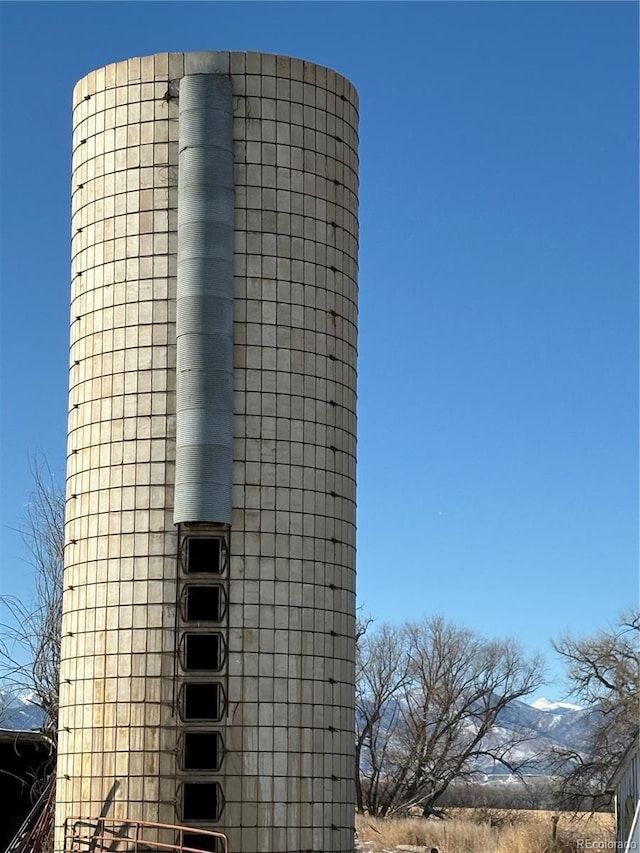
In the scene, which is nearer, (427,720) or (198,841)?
(198,841)

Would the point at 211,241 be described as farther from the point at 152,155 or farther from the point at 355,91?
the point at 355,91

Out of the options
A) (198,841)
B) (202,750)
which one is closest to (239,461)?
(202,750)

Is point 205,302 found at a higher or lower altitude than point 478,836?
higher

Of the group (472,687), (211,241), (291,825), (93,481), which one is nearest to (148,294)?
(211,241)

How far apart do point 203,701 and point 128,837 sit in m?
3.15

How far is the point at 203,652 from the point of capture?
31.3 m

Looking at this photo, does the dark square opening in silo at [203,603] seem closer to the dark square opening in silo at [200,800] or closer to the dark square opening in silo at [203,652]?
the dark square opening in silo at [203,652]

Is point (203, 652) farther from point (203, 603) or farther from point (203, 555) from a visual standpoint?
point (203, 555)

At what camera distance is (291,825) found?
3056cm

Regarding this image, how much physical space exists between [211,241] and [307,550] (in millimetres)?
7150

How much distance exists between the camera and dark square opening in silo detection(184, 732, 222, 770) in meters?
30.5

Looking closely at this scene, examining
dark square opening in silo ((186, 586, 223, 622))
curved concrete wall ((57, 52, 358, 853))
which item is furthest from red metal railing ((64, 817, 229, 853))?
dark square opening in silo ((186, 586, 223, 622))

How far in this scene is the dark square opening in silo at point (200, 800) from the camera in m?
30.2

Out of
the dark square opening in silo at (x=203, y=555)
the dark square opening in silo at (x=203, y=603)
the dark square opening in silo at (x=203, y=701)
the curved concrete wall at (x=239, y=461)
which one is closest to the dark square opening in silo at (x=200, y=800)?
the curved concrete wall at (x=239, y=461)
